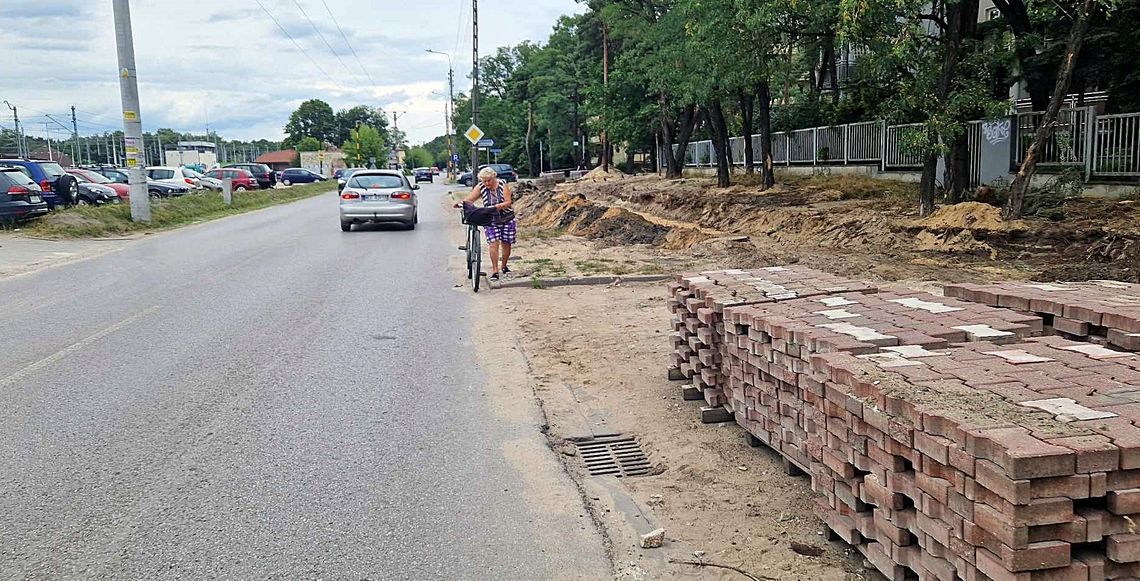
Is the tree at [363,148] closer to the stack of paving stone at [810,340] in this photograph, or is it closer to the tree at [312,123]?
the tree at [312,123]

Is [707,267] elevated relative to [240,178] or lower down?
lower down

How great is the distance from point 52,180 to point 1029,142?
25.7 meters

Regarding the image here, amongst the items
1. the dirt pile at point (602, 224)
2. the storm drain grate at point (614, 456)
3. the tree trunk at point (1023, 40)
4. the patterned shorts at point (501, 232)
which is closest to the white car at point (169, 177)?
the dirt pile at point (602, 224)

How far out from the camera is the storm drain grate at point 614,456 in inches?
213

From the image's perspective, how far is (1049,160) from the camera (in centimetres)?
1850

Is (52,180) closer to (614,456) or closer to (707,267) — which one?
(707,267)

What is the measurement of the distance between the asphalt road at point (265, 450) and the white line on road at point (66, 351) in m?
0.03

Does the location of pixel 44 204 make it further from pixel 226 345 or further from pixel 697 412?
pixel 697 412

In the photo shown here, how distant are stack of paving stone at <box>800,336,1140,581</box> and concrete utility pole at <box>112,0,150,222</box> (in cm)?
2439

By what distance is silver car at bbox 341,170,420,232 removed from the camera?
23.2m

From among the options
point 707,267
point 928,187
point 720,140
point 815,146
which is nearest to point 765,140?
point 720,140

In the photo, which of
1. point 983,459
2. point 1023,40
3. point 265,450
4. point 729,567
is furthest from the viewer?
point 1023,40

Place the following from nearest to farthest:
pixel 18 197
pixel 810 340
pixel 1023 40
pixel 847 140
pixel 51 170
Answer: pixel 810 340 < pixel 1023 40 < pixel 18 197 < pixel 51 170 < pixel 847 140

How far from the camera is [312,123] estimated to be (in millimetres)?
163875
